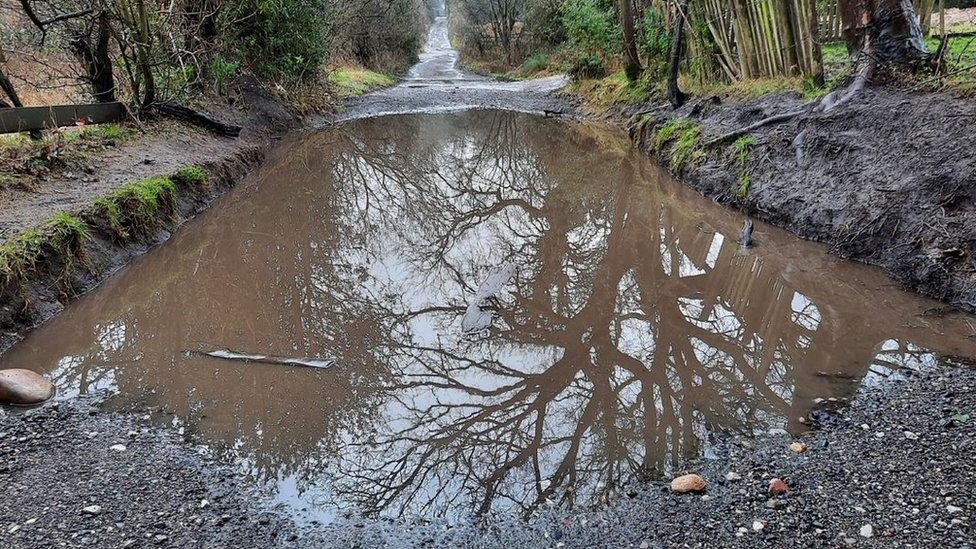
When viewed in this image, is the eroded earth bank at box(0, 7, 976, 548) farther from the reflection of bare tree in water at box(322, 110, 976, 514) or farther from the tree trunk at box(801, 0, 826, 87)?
the tree trunk at box(801, 0, 826, 87)

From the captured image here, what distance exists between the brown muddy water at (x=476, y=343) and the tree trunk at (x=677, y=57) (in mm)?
4211

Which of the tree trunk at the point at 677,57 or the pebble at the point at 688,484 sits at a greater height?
the tree trunk at the point at 677,57

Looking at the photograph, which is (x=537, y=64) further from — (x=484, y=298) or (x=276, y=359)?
(x=276, y=359)

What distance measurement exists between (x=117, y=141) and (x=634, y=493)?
7521 millimetres

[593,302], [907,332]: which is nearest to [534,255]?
[593,302]

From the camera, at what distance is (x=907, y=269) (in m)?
4.42

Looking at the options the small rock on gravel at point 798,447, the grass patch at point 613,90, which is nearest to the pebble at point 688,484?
the small rock on gravel at point 798,447

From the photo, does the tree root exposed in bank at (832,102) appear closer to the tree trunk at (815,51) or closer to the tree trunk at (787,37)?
the tree trunk at (815,51)

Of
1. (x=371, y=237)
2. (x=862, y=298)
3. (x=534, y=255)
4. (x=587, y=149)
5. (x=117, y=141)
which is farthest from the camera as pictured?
(x=587, y=149)

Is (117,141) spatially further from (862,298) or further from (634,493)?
(862,298)

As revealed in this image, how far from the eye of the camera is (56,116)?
21.3 feet

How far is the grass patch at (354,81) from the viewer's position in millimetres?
17344

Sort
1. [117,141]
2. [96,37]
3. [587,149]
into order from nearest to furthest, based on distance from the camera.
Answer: [117,141]
[96,37]
[587,149]

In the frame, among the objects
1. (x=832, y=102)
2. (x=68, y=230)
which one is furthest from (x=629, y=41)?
(x=68, y=230)
